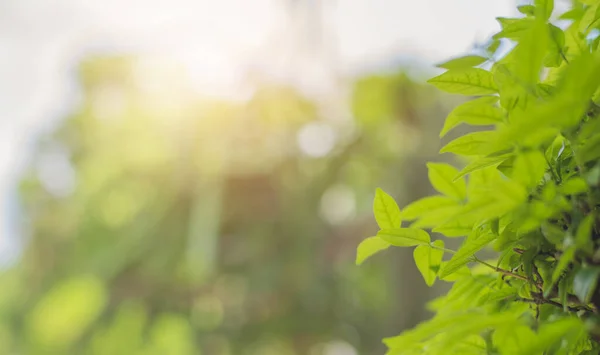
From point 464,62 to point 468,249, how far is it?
10 cm

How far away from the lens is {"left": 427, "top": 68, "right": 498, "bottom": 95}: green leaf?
29 centimetres

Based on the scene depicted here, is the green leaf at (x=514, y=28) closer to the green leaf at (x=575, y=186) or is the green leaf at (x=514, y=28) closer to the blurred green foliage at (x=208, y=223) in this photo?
the green leaf at (x=575, y=186)

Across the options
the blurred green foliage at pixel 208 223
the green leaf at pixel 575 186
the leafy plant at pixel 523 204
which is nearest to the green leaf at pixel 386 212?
the leafy plant at pixel 523 204

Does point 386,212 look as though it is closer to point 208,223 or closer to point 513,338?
point 513,338

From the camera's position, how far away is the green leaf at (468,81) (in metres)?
0.29

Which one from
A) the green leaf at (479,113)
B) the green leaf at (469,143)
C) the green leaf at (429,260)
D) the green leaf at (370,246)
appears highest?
the green leaf at (479,113)

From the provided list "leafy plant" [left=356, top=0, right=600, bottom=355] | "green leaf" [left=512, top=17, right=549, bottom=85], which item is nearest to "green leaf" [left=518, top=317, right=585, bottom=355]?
"leafy plant" [left=356, top=0, right=600, bottom=355]

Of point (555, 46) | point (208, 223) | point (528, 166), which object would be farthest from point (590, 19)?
point (208, 223)

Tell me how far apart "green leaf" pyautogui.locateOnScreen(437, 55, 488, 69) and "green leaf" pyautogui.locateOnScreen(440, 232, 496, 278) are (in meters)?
0.10

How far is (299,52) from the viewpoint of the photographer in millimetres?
2502

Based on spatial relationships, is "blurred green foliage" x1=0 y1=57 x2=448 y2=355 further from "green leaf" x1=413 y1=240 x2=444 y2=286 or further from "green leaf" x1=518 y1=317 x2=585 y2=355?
"green leaf" x1=518 y1=317 x2=585 y2=355

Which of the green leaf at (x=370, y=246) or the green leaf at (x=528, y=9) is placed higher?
the green leaf at (x=528, y=9)

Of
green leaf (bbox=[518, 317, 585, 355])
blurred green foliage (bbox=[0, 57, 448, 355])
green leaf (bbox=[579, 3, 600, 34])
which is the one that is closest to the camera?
green leaf (bbox=[518, 317, 585, 355])

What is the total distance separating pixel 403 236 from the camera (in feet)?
0.95
